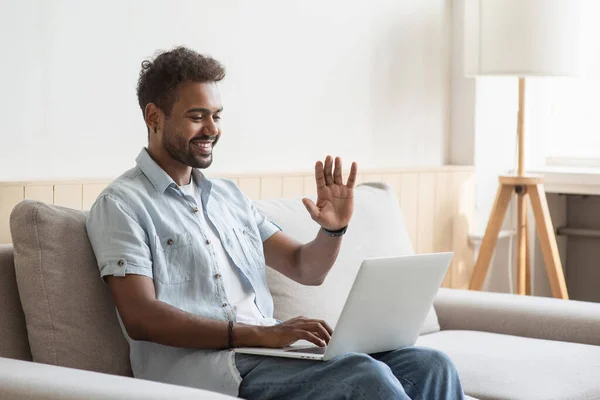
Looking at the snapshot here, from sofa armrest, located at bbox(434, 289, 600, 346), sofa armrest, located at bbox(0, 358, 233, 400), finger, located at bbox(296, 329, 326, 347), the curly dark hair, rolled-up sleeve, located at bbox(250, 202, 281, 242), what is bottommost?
sofa armrest, located at bbox(434, 289, 600, 346)

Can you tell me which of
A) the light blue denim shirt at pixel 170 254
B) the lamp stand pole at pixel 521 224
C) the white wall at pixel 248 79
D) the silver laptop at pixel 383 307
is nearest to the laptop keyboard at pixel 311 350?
the silver laptop at pixel 383 307

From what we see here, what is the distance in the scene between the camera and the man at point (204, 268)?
1.90m

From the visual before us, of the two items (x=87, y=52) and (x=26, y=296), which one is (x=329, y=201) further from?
(x=87, y=52)

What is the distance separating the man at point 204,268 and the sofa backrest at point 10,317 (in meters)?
0.19

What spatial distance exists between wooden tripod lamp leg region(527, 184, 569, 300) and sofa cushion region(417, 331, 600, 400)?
1064mm

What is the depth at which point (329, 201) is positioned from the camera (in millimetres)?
2146

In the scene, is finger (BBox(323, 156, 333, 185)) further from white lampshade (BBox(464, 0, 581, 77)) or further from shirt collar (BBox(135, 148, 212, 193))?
white lampshade (BBox(464, 0, 581, 77))

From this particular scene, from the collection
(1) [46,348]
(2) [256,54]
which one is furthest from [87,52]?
(1) [46,348]

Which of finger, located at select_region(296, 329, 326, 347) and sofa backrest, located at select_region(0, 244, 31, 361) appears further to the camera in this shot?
sofa backrest, located at select_region(0, 244, 31, 361)

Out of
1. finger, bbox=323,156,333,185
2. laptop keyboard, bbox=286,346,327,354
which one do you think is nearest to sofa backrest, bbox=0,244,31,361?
laptop keyboard, bbox=286,346,327,354

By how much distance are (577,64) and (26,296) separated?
232 cm

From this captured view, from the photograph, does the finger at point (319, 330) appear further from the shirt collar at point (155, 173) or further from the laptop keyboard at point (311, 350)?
the shirt collar at point (155, 173)

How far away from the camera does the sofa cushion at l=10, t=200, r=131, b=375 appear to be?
1972 millimetres

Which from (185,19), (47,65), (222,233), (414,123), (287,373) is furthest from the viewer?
(414,123)
